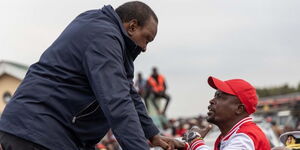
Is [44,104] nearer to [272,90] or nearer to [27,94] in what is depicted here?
[27,94]

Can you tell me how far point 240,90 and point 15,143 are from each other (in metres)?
1.74

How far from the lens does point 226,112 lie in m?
4.42

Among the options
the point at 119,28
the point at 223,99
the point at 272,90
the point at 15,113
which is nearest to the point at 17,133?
the point at 15,113

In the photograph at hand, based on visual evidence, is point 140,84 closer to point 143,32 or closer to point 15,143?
point 143,32

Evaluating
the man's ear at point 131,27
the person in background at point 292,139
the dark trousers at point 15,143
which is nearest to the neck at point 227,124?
the person in background at point 292,139

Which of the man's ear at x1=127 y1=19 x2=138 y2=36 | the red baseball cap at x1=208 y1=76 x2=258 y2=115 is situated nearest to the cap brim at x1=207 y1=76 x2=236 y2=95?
the red baseball cap at x1=208 y1=76 x2=258 y2=115

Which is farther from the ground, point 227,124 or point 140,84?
point 227,124

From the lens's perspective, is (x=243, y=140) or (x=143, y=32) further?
(x=243, y=140)

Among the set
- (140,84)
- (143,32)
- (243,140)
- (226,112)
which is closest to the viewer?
(143,32)

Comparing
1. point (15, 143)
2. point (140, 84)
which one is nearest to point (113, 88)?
point (15, 143)

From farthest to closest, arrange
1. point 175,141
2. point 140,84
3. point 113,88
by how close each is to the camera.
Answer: point 140,84, point 175,141, point 113,88

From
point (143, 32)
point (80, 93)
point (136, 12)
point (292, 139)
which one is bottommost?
point (292, 139)

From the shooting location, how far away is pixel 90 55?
3455 mm

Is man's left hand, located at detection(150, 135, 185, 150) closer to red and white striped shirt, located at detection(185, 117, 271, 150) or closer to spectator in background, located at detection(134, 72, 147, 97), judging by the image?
red and white striped shirt, located at detection(185, 117, 271, 150)
